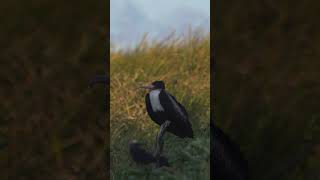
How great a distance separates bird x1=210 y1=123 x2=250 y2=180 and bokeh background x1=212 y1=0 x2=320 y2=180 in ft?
0.08

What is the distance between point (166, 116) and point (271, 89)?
0.35m

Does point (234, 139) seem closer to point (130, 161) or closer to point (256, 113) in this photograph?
point (256, 113)

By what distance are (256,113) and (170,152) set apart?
0.35m

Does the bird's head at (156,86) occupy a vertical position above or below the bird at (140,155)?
above

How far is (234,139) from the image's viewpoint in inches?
69.7

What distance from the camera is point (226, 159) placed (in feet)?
5.60

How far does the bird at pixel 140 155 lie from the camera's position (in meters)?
1.54

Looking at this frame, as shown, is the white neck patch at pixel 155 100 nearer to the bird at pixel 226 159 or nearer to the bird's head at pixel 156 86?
the bird's head at pixel 156 86

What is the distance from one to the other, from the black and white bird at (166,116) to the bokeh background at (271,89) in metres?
0.22

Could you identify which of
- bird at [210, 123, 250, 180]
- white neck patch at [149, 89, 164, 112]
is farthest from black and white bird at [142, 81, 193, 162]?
bird at [210, 123, 250, 180]
